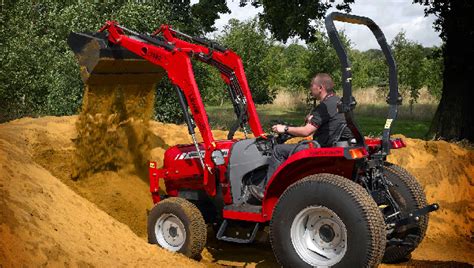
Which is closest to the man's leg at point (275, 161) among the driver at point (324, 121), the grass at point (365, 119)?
the driver at point (324, 121)

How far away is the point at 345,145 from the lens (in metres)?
6.64

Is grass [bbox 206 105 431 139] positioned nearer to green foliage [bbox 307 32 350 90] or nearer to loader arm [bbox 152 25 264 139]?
green foliage [bbox 307 32 350 90]

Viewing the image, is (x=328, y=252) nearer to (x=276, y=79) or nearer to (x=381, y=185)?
(x=381, y=185)

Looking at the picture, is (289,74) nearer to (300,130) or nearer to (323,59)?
(323,59)

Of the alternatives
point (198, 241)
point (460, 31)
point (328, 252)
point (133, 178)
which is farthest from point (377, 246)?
point (460, 31)

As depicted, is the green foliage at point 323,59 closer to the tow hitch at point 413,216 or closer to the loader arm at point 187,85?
the loader arm at point 187,85

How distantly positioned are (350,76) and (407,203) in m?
1.95

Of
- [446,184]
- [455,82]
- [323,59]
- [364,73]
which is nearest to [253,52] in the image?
[323,59]

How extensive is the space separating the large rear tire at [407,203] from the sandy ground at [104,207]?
1.80 ft

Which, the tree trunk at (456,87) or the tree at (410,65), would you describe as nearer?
the tree trunk at (456,87)

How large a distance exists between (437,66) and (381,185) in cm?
2826

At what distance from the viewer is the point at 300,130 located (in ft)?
22.1

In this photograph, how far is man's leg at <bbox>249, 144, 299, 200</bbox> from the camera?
7.20m

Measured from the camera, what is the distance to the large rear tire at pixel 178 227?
7.45 meters
